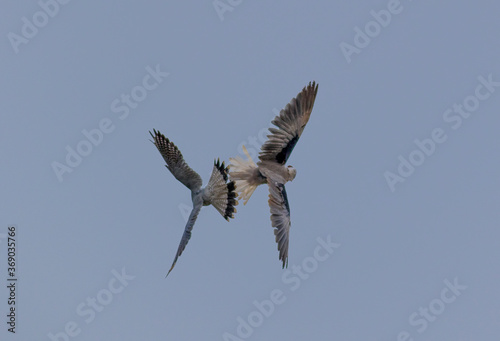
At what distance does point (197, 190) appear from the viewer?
19.6 metres

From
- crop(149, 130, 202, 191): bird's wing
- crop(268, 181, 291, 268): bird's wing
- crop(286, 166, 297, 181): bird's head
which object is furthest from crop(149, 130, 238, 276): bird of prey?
crop(286, 166, 297, 181): bird's head

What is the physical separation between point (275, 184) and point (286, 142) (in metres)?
1.20

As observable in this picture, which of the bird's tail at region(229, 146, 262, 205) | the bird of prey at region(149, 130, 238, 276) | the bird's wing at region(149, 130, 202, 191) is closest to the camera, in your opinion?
the bird of prey at region(149, 130, 238, 276)

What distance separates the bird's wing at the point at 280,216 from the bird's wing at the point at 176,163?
1663mm

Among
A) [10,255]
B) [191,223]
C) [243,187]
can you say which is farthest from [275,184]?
Result: [10,255]

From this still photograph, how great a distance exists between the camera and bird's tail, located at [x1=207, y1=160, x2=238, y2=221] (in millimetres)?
19109

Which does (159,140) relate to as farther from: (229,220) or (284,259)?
(284,259)

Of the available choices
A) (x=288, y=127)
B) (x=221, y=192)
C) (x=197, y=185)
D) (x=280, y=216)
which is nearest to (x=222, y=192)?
(x=221, y=192)

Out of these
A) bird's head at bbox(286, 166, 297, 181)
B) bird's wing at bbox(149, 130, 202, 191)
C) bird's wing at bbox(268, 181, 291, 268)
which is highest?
bird's wing at bbox(149, 130, 202, 191)

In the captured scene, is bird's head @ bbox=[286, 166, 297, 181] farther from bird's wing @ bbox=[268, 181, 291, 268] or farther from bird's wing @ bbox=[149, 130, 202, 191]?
bird's wing @ bbox=[149, 130, 202, 191]

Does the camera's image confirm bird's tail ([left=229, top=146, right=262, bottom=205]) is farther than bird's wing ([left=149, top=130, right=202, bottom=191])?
Yes

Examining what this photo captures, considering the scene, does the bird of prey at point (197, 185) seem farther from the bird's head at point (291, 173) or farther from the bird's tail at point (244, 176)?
the bird's head at point (291, 173)

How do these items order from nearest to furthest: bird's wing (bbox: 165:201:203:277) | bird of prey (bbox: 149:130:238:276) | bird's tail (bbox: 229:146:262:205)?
bird's wing (bbox: 165:201:203:277)
bird of prey (bbox: 149:130:238:276)
bird's tail (bbox: 229:146:262:205)

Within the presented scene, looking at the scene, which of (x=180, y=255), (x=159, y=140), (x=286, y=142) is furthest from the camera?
(x=286, y=142)
